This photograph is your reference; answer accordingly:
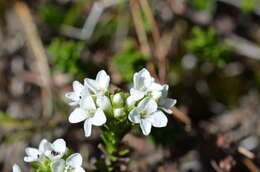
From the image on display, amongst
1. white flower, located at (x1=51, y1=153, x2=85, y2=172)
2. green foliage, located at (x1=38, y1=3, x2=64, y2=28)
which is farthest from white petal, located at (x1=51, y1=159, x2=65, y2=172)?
green foliage, located at (x1=38, y1=3, x2=64, y2=28)

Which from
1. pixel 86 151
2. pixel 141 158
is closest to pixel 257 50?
pixel 141 158

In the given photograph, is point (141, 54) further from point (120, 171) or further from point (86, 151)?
point (120, 171)

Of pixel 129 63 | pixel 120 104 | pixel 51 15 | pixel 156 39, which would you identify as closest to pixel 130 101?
pixel 120 104

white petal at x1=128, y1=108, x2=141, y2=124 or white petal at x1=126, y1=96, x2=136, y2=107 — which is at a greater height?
white petal at x1=126, y1=96, x2=136, y2=107

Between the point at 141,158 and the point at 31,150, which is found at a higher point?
the point at 31,150

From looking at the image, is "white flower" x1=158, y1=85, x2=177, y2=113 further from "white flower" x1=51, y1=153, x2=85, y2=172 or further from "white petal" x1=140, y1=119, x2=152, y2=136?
"white flower" x1=51, y1=153, x2=85, y2=172

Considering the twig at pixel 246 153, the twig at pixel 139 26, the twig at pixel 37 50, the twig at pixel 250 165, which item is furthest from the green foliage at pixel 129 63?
the twig at pixel 250 165

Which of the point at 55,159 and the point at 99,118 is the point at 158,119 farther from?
the point at 55,159
